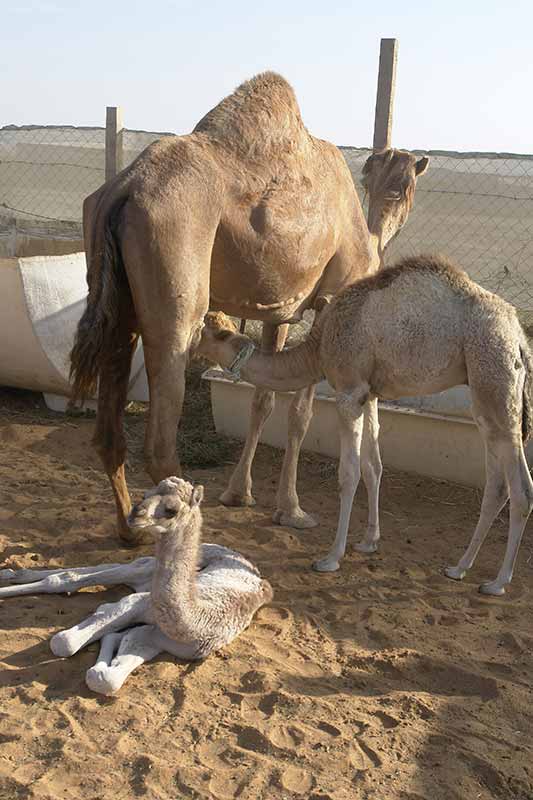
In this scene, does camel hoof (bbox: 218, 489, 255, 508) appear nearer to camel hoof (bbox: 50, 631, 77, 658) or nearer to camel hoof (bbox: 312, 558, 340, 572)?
camel hoof (bbox: 312, 558, 340, 572)

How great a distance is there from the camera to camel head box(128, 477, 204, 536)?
360cm

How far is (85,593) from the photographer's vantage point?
4.69 m

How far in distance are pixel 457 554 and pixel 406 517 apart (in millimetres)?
692

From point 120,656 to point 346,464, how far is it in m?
1.97

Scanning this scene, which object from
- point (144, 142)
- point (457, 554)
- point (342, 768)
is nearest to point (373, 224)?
point (457, 554)

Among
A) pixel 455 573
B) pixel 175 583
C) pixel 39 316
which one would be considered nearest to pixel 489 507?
pixel 455 573

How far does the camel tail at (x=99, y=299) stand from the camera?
465 cm

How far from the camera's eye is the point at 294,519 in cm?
610

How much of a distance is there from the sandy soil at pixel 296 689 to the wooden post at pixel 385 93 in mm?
4071

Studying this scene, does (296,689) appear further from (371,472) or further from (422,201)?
(422,201)

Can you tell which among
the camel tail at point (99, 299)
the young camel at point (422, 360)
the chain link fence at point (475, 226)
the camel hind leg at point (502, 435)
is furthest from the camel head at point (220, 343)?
the chain link fence at point (475, 226)

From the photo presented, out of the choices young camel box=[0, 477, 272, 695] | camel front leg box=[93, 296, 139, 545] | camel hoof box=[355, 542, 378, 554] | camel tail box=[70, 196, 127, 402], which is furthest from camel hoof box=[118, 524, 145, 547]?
camel hoof box=[355, 542, 378, 554]

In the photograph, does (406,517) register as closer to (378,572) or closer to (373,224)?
(378,572)

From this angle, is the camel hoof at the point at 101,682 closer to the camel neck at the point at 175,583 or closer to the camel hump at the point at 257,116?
the camel neck at the point at 175,583
